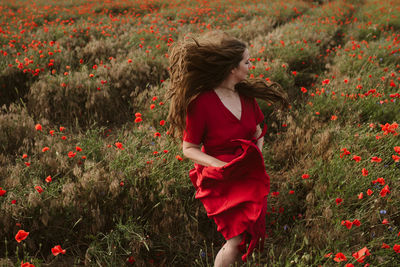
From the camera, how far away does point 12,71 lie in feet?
14.9

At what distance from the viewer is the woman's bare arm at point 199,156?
202 centimetres

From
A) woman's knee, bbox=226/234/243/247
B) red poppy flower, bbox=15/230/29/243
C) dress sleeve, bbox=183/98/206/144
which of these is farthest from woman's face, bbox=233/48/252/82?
red poppy flower, bbox=15/230/29/243

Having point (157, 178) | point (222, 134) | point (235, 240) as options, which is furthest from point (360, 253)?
point (157, 178)

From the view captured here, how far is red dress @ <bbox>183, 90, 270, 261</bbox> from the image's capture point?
1.94 metres

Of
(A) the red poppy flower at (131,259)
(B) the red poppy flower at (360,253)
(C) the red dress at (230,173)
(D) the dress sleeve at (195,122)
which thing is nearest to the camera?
(B) the red poppy flower at (360,253)

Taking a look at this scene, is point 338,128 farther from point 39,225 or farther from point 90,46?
point 90,46

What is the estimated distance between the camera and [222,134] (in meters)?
2.11

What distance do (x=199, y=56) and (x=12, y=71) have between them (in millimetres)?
3763

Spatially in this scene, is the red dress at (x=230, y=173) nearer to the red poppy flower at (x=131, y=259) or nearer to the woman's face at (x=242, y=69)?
the woman's face at (x=242, y=69)

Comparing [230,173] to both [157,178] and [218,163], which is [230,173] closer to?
[218,163]

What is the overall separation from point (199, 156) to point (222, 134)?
0.73 ft

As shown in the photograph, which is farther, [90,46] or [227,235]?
[90,46]

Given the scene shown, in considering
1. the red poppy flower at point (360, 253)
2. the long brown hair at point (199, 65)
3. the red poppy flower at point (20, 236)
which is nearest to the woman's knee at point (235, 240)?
the red poppy flower at point (360, 253)

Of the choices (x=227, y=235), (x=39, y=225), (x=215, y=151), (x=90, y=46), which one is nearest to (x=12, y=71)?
(x=90, y=46)
